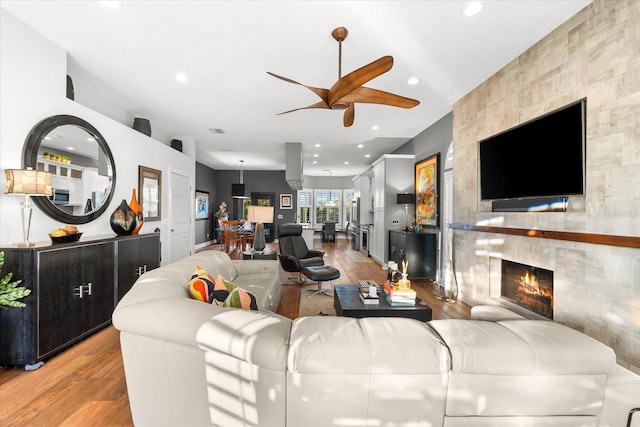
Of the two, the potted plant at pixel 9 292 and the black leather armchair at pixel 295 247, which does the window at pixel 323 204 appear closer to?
the black leather armchair at pixel 295 247

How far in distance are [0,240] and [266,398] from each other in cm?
290

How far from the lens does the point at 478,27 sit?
251 cm

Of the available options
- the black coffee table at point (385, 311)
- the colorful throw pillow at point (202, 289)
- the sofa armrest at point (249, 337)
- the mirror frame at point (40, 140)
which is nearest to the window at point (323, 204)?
the mirror frame at point (40, 140)

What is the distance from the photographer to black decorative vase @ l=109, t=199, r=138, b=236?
3420mm

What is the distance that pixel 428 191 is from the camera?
5562 mm

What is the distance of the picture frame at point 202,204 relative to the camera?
909 centimetres

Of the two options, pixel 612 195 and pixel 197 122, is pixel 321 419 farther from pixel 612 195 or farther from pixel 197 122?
pixel 197 122

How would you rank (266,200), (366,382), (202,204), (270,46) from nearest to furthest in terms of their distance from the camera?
1. (366,382)
2. (270,46)
3. (202,204)
4. (266,200)

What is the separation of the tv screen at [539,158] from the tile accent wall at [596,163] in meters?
0.09

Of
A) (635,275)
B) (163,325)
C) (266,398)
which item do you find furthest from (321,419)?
(635,275)

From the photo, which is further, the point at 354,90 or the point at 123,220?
the point at 123,220

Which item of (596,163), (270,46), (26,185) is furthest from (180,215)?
(596,163)

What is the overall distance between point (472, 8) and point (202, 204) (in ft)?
29.3

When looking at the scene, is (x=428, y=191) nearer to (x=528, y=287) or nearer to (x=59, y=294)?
(x=528, y=287)
